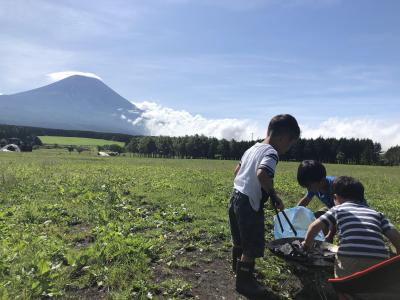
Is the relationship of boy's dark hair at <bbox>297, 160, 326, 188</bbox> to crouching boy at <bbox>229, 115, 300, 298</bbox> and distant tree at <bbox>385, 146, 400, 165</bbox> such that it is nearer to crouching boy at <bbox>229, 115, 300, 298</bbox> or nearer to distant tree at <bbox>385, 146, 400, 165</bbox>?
crouching boy at <bbox>229, 115, 300, 298</bbox>

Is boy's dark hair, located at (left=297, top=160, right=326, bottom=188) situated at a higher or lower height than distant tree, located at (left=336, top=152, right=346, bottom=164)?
lower

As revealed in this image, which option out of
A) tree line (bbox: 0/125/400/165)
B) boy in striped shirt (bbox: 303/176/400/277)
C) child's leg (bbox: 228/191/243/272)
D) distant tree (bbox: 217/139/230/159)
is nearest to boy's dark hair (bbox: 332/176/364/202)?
boy in striped shirt (bbox: 303/176/400/277)

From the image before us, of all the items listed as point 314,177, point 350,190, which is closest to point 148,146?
point 314,177

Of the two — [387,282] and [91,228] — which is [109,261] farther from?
[387,282]

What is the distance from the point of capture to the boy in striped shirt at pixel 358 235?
3.33m

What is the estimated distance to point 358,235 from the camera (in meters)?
3.37

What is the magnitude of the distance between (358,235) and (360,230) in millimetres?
52

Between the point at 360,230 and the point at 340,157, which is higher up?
the point at 340,157

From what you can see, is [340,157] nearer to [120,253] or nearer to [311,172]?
[311,172]

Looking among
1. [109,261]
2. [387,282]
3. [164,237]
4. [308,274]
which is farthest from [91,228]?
[387,282]

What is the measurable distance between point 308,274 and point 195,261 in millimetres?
1611

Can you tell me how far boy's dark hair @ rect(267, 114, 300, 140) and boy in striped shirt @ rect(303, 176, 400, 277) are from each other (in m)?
1.17

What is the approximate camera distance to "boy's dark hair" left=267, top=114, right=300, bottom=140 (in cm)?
439

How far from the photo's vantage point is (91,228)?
707 cm
